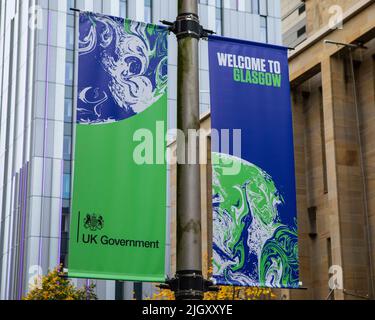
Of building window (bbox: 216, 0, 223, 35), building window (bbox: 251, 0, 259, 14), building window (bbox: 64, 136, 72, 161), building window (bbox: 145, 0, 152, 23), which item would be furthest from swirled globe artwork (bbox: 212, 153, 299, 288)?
building window (bbox: 251, 0, 259, 14)

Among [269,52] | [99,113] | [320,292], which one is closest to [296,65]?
[320,292]

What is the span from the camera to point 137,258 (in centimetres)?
967

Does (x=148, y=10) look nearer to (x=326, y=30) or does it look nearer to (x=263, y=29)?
(x=263, y=29)

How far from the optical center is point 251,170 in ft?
35.6

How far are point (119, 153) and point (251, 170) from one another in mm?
1933

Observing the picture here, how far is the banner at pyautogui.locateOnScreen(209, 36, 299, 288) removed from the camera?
10539 mm

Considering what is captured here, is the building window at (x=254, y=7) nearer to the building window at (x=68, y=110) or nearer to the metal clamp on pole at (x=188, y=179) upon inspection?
the building window at (x=68, y=110)

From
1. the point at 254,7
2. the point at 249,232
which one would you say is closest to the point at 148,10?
the point at 254,7

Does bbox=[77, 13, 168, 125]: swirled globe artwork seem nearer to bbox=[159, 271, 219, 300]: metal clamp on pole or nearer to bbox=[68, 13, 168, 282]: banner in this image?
bbox=[68, 13, 168, 282]: banner

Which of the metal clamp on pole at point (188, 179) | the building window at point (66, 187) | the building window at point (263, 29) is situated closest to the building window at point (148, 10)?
the building window at point (263, 29)

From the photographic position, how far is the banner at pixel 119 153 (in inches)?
380

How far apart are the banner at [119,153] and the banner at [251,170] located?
87 cm

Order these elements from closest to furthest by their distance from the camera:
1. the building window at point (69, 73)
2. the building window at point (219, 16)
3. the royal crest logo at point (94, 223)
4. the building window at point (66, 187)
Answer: the royal crest logo at point (94, 223) → the building window at point (66, 187) → the building window at point (69, 73) → the building window at point (219, 16)

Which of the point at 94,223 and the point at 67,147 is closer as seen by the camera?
the point at 94,223
